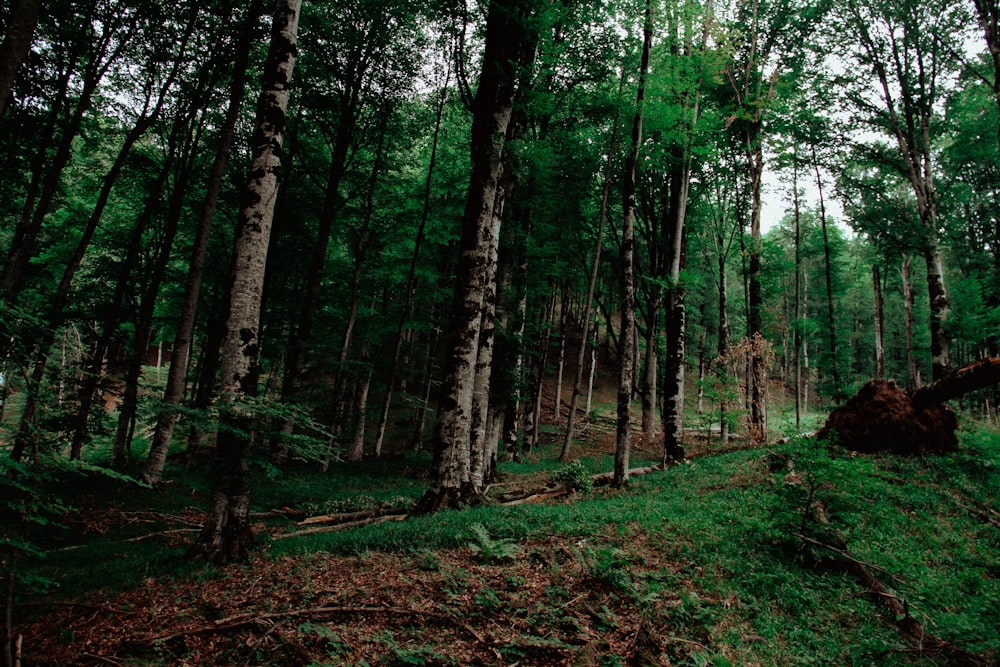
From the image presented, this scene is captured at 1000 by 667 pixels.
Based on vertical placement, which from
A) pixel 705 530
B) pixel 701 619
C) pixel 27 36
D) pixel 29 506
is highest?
pixel 27 36

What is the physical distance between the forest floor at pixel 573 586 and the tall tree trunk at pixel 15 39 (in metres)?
6.09

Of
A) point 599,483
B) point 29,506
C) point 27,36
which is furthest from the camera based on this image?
point 599,483

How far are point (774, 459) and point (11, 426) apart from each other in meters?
12.9

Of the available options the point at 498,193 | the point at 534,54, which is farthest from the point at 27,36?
the point at 534,54

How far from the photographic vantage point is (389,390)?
17375 mm

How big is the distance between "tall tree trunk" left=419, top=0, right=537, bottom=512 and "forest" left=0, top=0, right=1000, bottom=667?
0.20 ft

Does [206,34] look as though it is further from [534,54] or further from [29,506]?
[29,506]

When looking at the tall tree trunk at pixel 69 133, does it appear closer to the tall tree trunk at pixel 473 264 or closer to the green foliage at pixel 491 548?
the tall tree trunk at pixel 473 264

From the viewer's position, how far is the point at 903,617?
503 centimetres

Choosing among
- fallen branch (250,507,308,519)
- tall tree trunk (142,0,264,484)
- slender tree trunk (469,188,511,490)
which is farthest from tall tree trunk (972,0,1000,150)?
fallen branch (250,507,308,519)

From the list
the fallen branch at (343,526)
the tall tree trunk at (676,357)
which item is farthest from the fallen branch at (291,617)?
the tall tree trunk at (676,357)

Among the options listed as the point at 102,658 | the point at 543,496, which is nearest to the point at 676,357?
the point at 543,496

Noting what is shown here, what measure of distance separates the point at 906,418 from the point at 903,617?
8312 millimetres

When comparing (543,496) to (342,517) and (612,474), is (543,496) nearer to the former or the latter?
(612,474)
